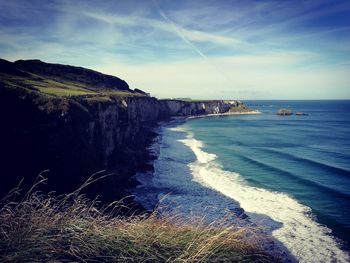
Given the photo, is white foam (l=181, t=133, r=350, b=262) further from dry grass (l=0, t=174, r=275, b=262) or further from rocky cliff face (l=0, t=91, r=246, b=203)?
rocky cliff face (l=0, t=91, r=246, b=203)

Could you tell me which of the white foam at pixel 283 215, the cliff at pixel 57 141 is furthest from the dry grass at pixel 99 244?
the cliff at pixel 57 141

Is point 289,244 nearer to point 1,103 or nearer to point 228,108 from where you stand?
point 1,103

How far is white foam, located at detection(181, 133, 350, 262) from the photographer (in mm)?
17023

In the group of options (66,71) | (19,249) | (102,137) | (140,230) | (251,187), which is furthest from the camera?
(66,71)

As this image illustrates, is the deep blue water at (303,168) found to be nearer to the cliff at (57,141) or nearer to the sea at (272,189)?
the sea at (272,189)

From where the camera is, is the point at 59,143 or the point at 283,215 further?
the point at 283,215

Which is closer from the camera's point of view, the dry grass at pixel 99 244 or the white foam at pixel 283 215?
the dry grass at pixel 99 244

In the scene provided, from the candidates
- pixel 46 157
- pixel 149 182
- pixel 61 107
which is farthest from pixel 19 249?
pixel 149 182

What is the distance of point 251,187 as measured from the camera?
95.6ft

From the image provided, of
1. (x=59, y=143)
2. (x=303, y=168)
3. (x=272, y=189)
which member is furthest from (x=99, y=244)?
(x=303, y=168)

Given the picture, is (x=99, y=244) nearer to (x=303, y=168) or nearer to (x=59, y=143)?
(x=59, y=143)

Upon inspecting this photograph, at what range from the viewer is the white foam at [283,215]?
1702 cm

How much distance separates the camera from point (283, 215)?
22.5m

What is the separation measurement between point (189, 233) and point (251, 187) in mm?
24223
